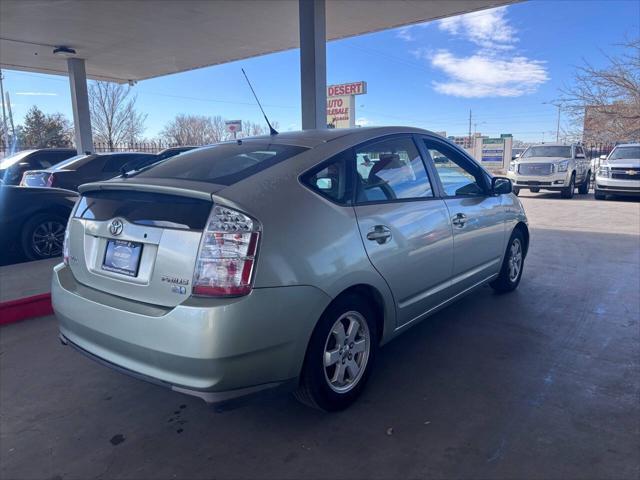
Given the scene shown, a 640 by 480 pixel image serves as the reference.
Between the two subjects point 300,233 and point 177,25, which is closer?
point 300,233

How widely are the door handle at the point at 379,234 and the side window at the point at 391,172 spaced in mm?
201

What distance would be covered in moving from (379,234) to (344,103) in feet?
132

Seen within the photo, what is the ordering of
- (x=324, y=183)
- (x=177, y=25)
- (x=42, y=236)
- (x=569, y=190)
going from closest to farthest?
(x=324, y=183) → (x=42, y=236) → (x=177, y=25) → (x=569, y=190)

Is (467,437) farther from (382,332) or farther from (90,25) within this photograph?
(90,25)

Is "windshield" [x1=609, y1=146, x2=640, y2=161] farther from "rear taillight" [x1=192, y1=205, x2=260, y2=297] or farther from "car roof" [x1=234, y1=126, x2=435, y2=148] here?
"rear taillight" [x1=192, y1=205, x2=260, y2=297]

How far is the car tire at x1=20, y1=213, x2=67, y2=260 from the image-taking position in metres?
6.42

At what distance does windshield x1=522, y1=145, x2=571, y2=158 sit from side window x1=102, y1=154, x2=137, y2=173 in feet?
46.2

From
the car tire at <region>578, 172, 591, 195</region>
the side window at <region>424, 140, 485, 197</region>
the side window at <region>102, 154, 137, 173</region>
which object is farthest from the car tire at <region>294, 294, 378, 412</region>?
the car tire at <region>578, 172, 591, 195</region>

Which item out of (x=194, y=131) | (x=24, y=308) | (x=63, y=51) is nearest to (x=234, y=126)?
(x=194, y=131)

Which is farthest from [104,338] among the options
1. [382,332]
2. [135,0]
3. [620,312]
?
[135,0]

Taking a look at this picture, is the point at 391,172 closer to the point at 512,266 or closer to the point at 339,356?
the point at 339,356

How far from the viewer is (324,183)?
271cm

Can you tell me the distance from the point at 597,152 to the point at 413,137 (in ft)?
91.7

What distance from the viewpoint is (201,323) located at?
6.91 ft
